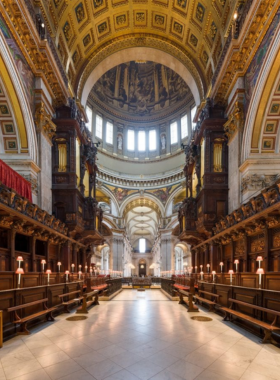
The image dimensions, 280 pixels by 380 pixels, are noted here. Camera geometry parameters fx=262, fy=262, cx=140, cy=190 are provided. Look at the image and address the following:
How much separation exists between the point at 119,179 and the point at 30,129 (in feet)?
65.8

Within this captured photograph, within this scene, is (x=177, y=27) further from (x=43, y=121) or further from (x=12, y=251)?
(x=12, y=251)

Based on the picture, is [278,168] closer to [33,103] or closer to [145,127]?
[33,103]

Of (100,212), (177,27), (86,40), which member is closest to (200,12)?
(177,27)

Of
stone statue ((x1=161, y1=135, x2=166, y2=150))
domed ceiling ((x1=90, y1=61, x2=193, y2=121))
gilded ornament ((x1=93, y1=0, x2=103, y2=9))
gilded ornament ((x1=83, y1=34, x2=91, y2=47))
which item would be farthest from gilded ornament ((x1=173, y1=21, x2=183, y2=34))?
stone statue ((x1=161, y1=135, x2=166, y2=150))

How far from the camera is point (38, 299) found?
23.7 ft

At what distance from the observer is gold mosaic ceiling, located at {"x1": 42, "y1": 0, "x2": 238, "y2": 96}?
13.5 meters

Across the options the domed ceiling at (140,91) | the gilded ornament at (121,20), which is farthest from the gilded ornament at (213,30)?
the domed ceiling at (140,91)

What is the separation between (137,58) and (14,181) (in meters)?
14.6

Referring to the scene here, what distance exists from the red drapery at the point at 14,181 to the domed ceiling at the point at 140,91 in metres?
20.8

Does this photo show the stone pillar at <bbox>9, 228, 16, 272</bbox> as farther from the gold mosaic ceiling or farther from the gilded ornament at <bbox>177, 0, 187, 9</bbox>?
the gilded ornament at <bbox>177, 0, 187, 9</bbox>

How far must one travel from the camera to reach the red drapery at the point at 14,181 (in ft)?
28.2

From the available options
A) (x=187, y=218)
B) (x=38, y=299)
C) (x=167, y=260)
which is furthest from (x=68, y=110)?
(x=167, y=260)

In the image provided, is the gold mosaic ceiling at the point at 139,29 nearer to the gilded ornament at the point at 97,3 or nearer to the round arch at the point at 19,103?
the gilded ornament at the point at 97,3

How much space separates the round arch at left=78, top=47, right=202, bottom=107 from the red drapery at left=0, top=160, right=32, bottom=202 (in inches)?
370
